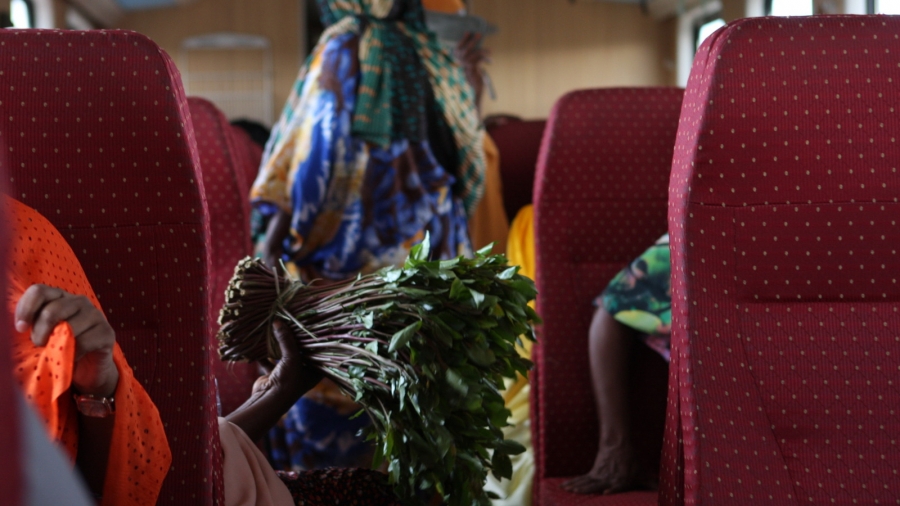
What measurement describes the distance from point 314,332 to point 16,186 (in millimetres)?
462

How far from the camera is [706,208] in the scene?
1152mm

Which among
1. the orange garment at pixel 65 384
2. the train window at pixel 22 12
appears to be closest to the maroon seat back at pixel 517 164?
the orange garment at pixel 65 384

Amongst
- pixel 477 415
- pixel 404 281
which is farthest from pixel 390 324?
pixel 477 415

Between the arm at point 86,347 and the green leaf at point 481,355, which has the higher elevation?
the arm at point 86,347

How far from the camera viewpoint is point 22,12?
591 cm

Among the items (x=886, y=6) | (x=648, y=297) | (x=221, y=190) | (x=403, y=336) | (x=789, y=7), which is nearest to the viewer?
(x=403, y=336)

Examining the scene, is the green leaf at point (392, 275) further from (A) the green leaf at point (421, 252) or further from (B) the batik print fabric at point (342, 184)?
(B) the batik print fabric at point (342, 184)

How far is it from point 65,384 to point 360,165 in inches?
59.5

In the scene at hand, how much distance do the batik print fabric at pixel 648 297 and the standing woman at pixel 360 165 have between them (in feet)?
2.44

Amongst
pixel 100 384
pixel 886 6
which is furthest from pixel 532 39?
pixel 100 384

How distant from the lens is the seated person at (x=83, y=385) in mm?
808

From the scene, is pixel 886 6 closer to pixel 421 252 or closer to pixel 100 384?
pixel 421 252

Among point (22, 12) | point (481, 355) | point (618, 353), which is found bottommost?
point (618, 353)

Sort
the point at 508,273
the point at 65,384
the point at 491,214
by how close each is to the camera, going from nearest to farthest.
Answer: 1. the point at 65,384
2. the point at 508,273
3. the point at 491,214
